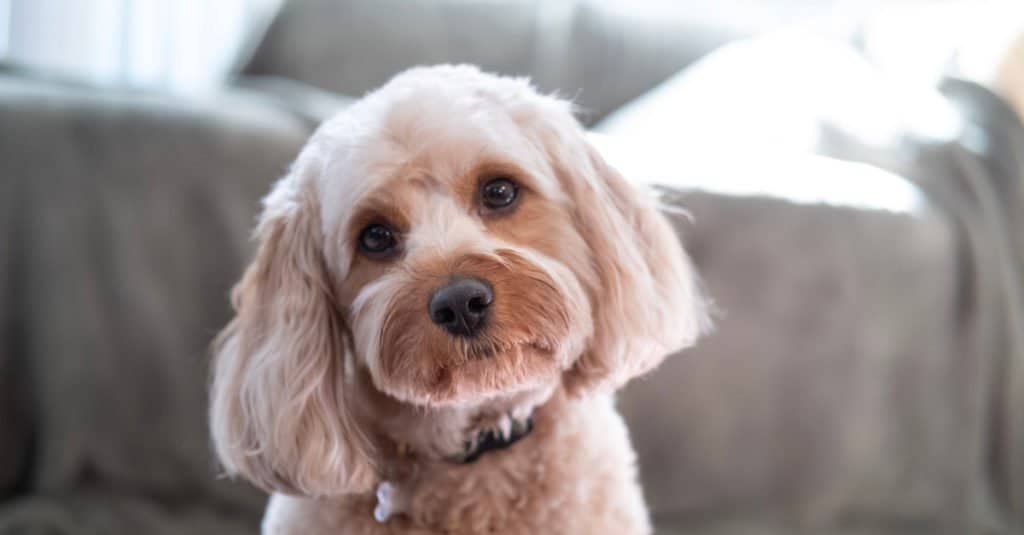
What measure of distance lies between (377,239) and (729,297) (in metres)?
0.97

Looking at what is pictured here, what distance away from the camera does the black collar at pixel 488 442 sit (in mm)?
1280

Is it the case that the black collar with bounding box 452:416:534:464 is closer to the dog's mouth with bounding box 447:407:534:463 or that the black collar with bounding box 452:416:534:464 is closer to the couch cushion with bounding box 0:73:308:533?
the dog's mouth with bounding box 447:407:534:463

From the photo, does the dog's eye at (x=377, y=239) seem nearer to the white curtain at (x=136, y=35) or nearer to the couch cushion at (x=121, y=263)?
the couch cushion at (x=121, y=263)

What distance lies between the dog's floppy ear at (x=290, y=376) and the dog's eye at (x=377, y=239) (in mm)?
70

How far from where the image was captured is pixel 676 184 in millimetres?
1917

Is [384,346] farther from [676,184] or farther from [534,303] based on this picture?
[676,184]

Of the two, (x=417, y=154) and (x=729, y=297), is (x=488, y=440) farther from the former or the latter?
(x=729, y=297)

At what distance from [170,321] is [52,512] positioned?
1.43 feet

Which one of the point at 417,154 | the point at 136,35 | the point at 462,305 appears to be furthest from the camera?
the point at 136,35

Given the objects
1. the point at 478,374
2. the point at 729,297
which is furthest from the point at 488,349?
the point at 729,297

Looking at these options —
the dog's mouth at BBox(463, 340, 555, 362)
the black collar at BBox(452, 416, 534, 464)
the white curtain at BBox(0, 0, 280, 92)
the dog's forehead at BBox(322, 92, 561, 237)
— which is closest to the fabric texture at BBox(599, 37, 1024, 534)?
the black collar at BBox(452, 416, 534, 464)

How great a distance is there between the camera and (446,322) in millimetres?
1042

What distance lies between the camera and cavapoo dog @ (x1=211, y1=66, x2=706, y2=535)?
42.6 inches

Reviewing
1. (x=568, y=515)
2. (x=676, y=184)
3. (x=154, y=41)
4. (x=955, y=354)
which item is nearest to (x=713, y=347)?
(x=676, y=184)
